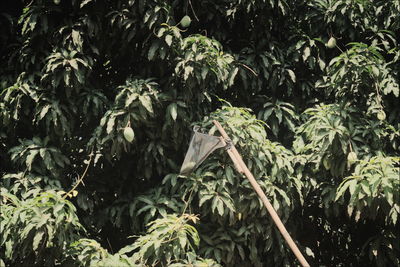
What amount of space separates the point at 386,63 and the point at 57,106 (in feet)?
7.65

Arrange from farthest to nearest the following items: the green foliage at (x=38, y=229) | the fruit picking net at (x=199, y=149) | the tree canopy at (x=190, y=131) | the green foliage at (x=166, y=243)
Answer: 1. the tree canopy at (x=190, y=131)
2. the fruit picking net at (x=199, y=149)
3. the green foliage at (x=166, y=243)
4. the green foliage at (x=38, y=229)

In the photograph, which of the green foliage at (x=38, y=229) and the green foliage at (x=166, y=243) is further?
the green foliage at (x=166, y=243)

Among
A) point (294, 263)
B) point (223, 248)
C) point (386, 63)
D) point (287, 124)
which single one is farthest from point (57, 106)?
point (386, 63)

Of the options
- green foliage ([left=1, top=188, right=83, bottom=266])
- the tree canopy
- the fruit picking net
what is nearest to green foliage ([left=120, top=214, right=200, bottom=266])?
the tree canopy

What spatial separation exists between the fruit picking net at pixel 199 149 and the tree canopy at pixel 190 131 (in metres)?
0.16

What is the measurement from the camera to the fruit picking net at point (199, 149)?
10.7 feet

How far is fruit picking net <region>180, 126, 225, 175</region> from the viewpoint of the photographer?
3.25 metres

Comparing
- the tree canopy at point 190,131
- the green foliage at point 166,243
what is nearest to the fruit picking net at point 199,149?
the tree canopy at point 190,131

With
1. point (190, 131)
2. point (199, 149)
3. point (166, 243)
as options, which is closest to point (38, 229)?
point (166, 243)

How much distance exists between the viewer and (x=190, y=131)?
12.2 feet

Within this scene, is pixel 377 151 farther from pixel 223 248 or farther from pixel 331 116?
pixel 223 248

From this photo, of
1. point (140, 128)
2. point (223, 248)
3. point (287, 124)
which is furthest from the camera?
point (287, 124)

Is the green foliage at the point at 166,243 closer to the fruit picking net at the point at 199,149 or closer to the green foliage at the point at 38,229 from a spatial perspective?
the fruit picking net at the point at 199,149

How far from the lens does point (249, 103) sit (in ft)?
13.9
